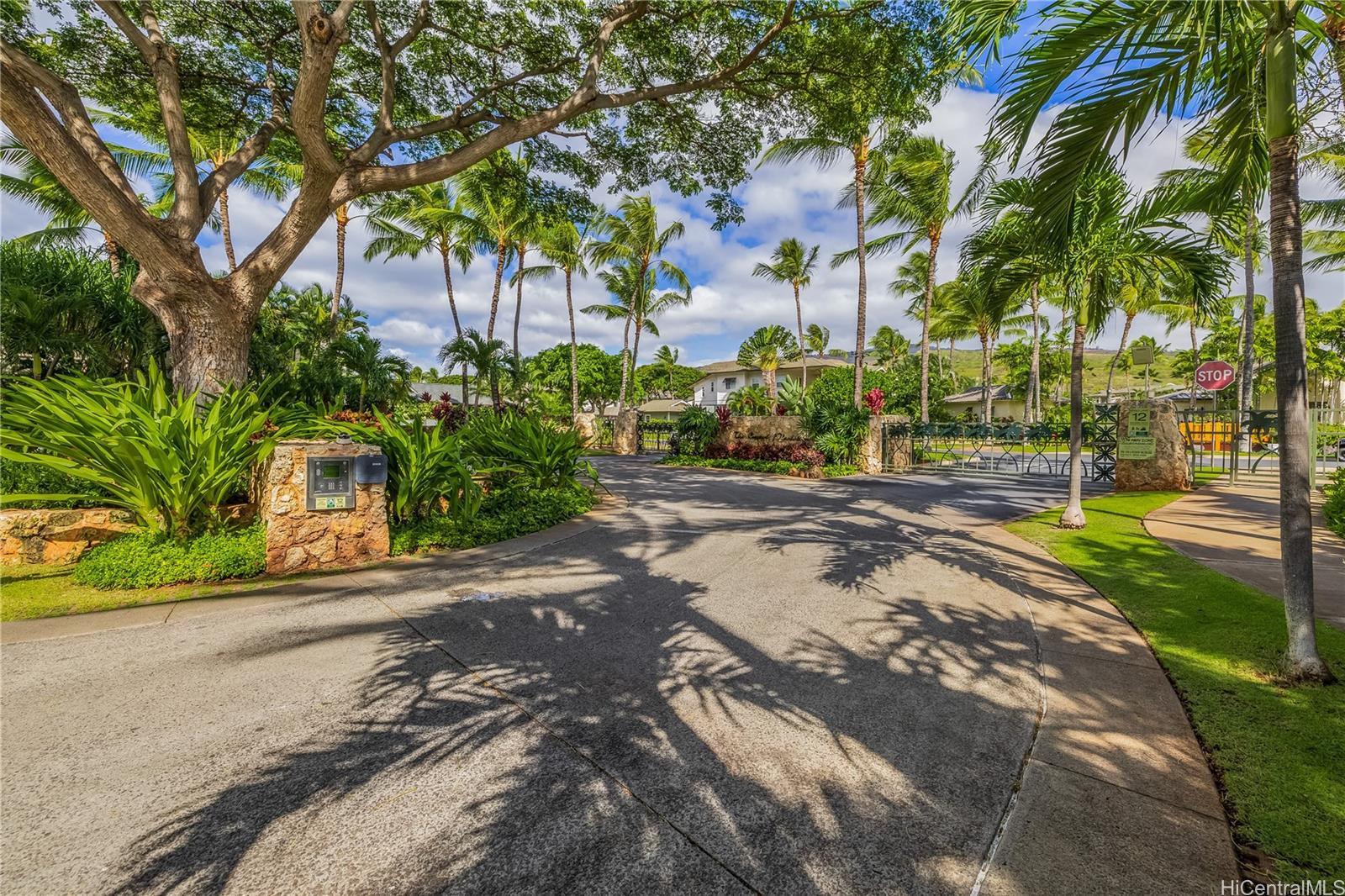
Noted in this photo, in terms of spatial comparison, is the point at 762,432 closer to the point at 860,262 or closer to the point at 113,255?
Answer: the point at 860,262

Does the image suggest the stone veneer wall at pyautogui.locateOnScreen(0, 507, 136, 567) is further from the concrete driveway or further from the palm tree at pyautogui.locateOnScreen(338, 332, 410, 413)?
the palm tree at pyautogui.locateOnScreen(338, 332, 410, 413)

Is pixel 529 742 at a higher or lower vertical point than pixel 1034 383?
lower

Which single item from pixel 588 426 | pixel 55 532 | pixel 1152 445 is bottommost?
pixel 55 532

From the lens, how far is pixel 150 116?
10.5 metres

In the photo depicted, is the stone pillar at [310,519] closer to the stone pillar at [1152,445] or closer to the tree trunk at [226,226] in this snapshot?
the stone pillar at [1152,445]

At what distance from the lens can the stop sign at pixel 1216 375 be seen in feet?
38.1

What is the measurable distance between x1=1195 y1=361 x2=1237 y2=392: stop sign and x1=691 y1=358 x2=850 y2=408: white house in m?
29.1

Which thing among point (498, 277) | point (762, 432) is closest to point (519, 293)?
point (498, 277)

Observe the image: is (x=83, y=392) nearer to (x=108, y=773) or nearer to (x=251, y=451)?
(x=251, y=451)

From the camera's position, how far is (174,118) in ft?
24.1

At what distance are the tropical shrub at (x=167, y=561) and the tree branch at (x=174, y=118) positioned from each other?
485 cm

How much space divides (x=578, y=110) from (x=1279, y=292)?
27.8 feet

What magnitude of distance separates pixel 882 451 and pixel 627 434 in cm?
1221

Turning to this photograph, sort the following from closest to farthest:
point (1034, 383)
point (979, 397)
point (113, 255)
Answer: point (113, 255) < point (1034, 383) < point (979, 397)
